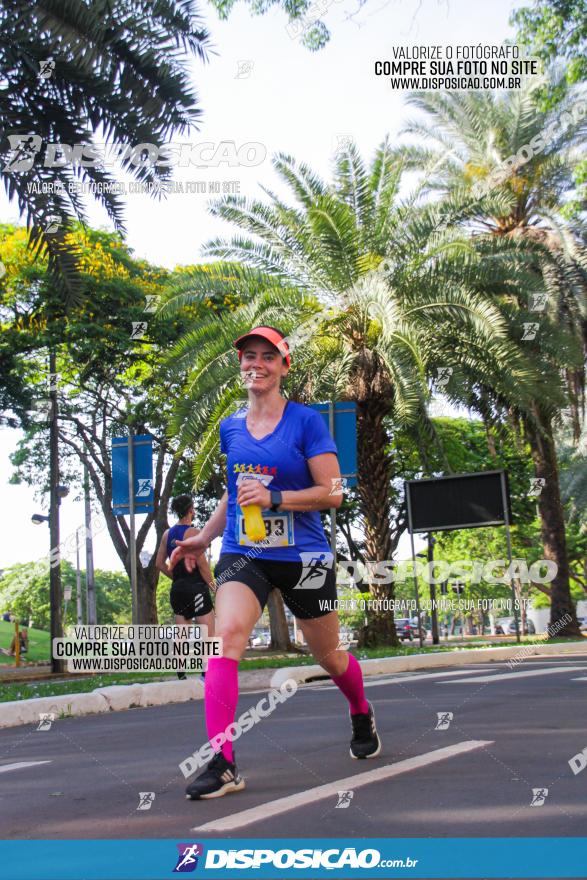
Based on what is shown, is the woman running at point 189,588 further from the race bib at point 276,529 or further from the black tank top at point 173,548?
the race bib at point 276,529

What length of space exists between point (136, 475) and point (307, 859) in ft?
41.0

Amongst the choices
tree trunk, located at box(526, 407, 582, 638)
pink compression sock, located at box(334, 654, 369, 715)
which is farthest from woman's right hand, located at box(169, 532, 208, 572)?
tree trunk, located at box(526, 407, 582, 638)

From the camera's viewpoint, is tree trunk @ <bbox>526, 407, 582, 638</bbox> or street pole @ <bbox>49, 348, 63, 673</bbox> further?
tree trunk @ <bbox>526, 407, 582, 638</bbox>

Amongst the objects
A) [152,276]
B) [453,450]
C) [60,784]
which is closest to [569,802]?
[60,784]

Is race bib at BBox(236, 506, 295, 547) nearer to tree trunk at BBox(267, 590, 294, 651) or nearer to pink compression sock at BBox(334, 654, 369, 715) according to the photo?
pink compression sock at BBox(334, 654, 369, 715)

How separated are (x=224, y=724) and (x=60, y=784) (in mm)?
1159

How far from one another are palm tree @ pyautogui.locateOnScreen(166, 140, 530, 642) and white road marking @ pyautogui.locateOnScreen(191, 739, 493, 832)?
40.9 ft

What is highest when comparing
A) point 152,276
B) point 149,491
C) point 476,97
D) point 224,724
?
point 476,97

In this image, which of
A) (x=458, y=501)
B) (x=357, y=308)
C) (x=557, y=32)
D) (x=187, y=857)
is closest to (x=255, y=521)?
(x=187, y=857)

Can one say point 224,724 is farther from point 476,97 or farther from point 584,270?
point 476,97

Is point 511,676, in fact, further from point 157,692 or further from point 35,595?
point 35,595

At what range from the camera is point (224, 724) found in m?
4.35

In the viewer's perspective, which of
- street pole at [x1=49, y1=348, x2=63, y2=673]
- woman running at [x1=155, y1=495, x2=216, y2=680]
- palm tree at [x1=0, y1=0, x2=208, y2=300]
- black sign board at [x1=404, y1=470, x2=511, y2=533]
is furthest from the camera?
street pole at [x1=49, y1=348, x2=63, y2=673]

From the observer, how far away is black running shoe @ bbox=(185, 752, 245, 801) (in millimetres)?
4250
